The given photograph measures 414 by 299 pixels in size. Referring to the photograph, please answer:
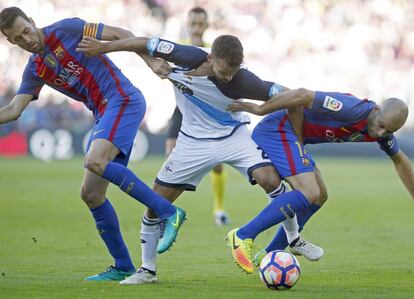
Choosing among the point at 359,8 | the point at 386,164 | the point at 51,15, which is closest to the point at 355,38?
the point at 359,8

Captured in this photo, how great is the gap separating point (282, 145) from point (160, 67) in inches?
49.9

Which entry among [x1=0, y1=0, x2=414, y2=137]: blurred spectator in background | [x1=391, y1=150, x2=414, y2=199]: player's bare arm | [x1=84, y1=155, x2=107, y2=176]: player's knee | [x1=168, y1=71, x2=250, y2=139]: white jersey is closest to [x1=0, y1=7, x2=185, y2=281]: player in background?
[x1=84, y1=155, x2=107, y2=176]: player's knee

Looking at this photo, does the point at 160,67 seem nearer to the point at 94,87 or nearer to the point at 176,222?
the point at 94,87

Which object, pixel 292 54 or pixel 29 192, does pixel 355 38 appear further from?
pixel 29 192

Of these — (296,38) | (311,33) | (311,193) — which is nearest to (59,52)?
(311,193)

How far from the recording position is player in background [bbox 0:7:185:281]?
7.59m

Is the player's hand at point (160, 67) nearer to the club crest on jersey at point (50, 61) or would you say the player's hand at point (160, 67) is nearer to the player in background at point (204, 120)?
the player in background at point (204, 120)

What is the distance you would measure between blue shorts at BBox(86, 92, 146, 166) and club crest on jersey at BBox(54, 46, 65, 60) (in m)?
0.58

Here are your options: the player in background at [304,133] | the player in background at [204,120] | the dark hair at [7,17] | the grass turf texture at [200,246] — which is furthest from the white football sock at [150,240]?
the dark hair at [7,17]

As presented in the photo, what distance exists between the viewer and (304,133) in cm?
820

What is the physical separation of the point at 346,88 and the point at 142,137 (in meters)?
7.91

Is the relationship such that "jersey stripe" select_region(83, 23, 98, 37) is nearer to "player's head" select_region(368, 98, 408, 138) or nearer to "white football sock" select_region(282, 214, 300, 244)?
A: "white football sock" select_region(282, 214, 300, 244)

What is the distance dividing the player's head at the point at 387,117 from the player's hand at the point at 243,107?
96 centimetres

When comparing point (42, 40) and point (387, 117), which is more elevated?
point (387, 117)
